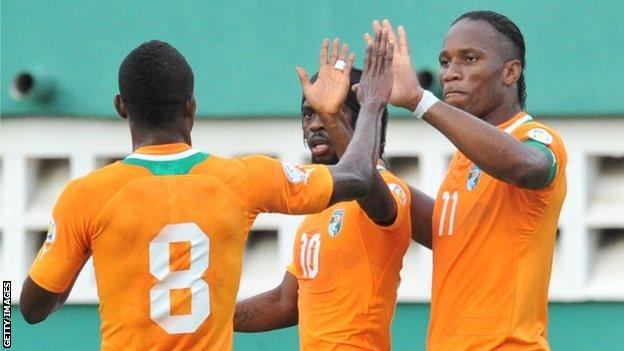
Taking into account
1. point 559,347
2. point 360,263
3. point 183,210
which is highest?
point 183,210

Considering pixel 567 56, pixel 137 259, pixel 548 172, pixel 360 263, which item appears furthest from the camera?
pixel 567 56

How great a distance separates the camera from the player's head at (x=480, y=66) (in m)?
5.44

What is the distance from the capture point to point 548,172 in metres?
5.14

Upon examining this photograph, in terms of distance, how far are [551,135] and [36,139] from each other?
137 inches

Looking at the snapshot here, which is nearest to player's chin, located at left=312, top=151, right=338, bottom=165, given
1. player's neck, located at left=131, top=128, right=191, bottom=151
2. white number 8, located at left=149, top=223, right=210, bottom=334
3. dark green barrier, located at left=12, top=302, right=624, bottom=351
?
player's neck, located at left=131, top=128, right=191, bottom=151

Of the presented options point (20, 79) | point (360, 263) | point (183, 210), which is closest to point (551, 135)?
point (360, 263)

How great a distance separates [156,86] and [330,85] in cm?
94

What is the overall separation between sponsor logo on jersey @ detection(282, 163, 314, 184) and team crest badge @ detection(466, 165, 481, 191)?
676 mm

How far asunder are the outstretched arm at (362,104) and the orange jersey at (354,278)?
1.57ft

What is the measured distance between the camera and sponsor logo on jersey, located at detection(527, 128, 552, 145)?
17.2 feet

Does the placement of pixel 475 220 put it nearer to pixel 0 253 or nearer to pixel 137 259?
pixel 137 259

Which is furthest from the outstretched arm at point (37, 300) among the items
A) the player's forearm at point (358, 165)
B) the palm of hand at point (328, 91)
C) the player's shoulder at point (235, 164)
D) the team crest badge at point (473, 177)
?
the team crest badge at point (473, 177)

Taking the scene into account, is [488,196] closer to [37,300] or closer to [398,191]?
[398,191]

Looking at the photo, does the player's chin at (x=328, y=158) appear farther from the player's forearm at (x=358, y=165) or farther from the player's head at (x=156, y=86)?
the player's head at (x=156, y=86)
